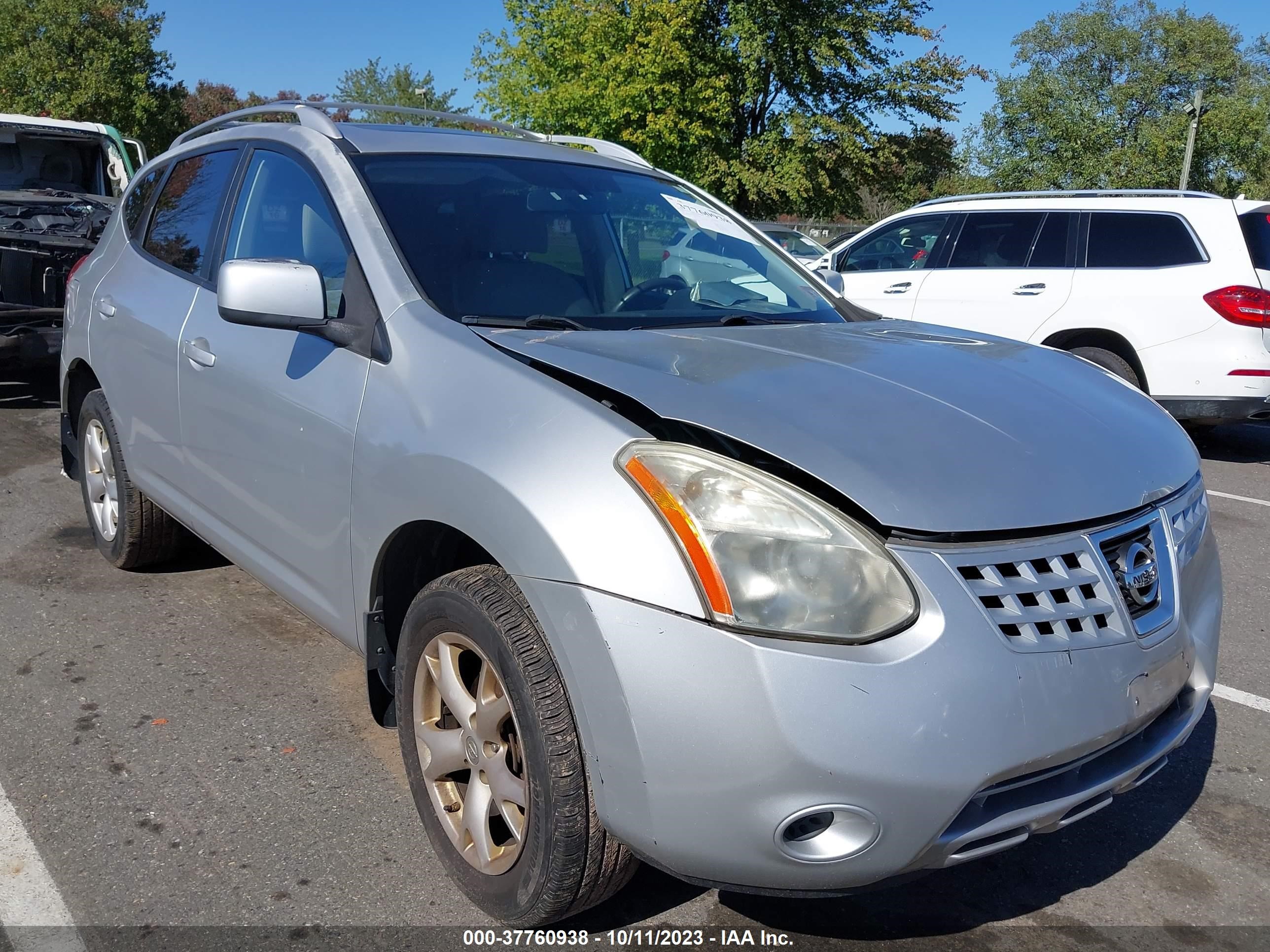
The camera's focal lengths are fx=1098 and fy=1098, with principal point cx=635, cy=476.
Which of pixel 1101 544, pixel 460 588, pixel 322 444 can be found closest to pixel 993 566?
pixel 1101 544

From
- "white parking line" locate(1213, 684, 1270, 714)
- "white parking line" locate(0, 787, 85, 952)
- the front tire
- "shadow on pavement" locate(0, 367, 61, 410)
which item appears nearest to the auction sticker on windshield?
the front tire

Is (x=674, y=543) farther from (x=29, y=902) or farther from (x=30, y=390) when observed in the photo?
(x=30, y=390)

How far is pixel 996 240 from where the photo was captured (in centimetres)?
867

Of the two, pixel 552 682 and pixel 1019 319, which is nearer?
pixel 552 682

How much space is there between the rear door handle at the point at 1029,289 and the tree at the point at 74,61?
128 ft

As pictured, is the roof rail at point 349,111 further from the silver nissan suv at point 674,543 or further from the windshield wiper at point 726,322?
the windshield wiper at point 726,322

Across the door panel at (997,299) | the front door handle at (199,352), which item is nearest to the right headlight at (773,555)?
the front door handle at (199,352)

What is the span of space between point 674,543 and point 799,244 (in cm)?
1561

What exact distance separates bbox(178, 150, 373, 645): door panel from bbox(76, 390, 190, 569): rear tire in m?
0.83

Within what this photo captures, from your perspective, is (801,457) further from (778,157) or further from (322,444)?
(778,157)

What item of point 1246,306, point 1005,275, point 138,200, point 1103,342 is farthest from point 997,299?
point 138,200

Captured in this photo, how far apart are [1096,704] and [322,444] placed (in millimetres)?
1820

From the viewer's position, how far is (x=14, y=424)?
7.76m

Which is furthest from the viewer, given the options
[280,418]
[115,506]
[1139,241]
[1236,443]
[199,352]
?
[1236,443]
